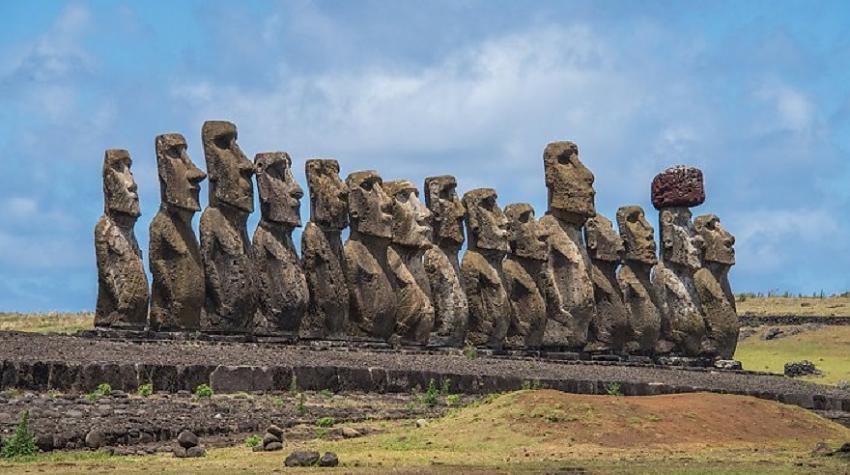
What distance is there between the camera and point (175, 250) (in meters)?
26.9

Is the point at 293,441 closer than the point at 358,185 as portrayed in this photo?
Yes

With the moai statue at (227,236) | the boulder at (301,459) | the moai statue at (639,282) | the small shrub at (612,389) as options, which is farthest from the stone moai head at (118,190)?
the moai statue at (639,282)

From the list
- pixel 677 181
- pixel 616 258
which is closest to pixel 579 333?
pixel 616 258

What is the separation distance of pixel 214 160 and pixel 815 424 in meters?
11.3

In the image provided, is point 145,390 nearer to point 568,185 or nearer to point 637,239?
point 568,185

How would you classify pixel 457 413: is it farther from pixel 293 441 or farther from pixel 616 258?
pixel 616 258

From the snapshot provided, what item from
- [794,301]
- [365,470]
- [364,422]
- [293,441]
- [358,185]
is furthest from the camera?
[794,301]

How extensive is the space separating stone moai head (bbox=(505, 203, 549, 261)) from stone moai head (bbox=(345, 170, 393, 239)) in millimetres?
4720

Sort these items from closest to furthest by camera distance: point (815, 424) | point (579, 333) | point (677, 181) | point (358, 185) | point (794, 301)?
point (815, 424), point (358, 185), point (579, 333), point (677, 181), point (794, 301)

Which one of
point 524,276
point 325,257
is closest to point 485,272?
point 524,276

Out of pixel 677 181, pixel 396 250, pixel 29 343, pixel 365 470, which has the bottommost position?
pixel 365 470

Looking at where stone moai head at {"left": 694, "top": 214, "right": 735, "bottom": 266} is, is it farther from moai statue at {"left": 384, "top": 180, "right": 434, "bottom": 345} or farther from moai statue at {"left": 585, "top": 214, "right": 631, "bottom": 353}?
moai statue at {"left": 384, "top": 180, "right": 434, "bottom": 345}

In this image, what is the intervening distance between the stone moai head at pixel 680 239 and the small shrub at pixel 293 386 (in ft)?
56.9

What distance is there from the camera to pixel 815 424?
2291 cm
